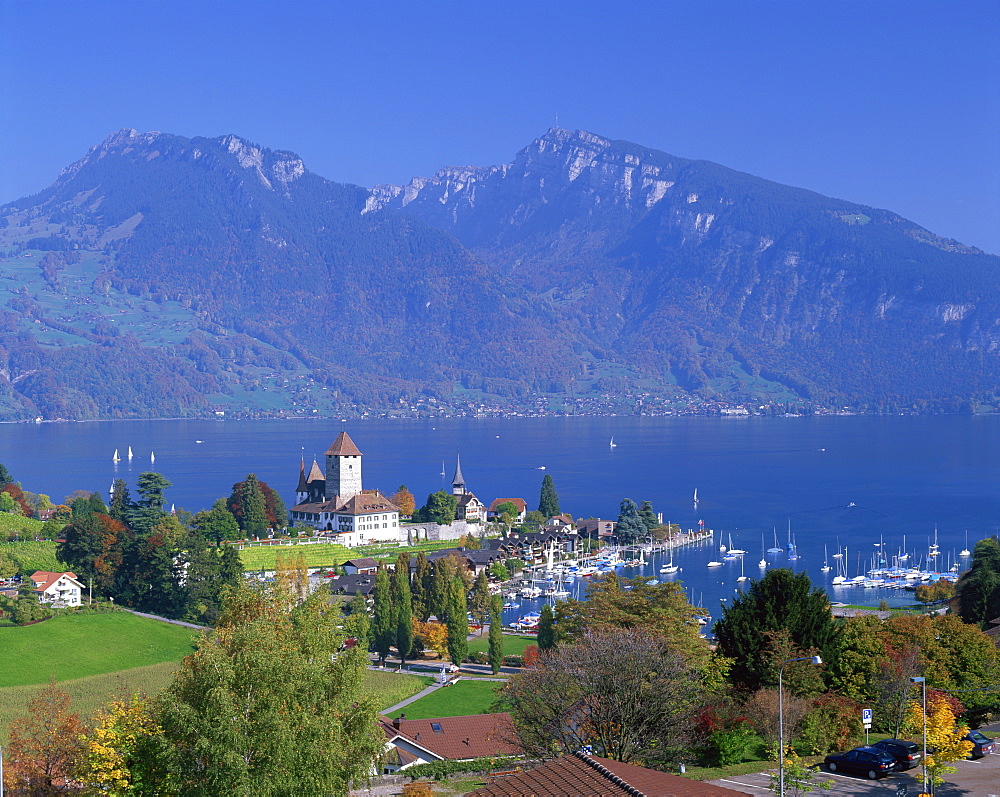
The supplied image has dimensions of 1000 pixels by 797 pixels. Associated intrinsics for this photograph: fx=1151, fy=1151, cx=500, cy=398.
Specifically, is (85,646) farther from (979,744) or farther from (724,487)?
(724,487)

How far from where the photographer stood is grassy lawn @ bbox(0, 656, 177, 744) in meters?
40.2

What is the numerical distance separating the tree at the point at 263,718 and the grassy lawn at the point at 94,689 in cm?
1964

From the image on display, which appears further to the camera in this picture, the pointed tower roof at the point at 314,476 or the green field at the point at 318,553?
Result: the pointed tower roof at the point at 314,476

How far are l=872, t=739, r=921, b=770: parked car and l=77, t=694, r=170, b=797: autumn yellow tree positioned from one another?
15.4 metres

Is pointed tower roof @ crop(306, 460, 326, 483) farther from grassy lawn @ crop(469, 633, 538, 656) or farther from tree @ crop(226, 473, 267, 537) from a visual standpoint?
grassy lawn @ crop(469, 633, 538, 656)

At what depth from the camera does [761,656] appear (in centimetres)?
3039

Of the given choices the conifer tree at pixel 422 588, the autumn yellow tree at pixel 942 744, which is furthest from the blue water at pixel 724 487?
the autumn yellow tree at pixel 942 744

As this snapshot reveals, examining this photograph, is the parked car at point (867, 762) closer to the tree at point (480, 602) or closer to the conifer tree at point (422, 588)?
the conifer tree at point (422, 588)

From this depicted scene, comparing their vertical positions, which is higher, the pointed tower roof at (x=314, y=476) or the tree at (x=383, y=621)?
the pointed tower roof at (x=314, y=476)

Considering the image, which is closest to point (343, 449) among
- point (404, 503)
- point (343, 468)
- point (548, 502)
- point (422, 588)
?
point (343, 468)

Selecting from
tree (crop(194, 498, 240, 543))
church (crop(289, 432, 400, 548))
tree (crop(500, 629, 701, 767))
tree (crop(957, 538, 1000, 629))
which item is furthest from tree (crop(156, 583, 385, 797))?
church (crop(289, 432, 400, 548))

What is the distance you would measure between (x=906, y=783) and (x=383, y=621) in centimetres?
3351

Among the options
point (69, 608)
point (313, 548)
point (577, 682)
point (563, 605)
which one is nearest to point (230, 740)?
point (577, 682)

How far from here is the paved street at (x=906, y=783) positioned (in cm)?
2362
